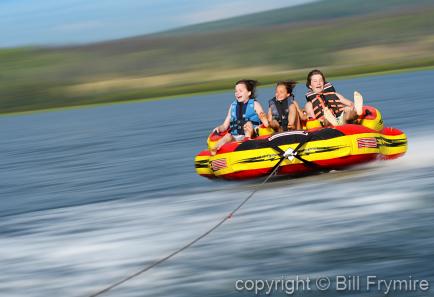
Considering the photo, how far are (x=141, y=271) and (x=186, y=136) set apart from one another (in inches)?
849

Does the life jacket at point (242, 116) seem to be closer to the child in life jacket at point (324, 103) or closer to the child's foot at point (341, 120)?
the child in life jacket at point (324, 103)

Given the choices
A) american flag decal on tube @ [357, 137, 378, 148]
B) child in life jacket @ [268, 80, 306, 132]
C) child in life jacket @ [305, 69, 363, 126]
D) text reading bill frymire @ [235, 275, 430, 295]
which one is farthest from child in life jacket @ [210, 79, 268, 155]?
text reading bill frymire @ [235, 275, 430, 295]

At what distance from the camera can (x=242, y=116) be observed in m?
16.9

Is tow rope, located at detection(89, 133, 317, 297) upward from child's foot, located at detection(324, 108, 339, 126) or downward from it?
downward

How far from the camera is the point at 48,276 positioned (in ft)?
36.2

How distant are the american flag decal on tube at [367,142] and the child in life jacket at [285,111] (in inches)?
50.3

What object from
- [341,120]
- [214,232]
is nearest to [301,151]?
[341,120]

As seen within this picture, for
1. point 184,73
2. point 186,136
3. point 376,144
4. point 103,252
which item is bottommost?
point 103,252

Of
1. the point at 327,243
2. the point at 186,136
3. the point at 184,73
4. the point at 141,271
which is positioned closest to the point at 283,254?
the point at 327,243

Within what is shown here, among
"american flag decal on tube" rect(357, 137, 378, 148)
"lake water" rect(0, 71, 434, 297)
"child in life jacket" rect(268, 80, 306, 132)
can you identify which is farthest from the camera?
"child in life jacket" rect(268, 80, 306, 132)

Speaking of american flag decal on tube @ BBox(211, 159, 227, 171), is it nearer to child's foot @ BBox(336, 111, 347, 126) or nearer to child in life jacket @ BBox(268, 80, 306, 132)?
child in life jacket @ BBox(268, 80, 306, 132)

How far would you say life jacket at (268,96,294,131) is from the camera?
16.6 m

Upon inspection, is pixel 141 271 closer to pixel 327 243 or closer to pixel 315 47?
pixel 327 243

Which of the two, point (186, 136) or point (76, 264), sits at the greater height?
point (186, 136)
